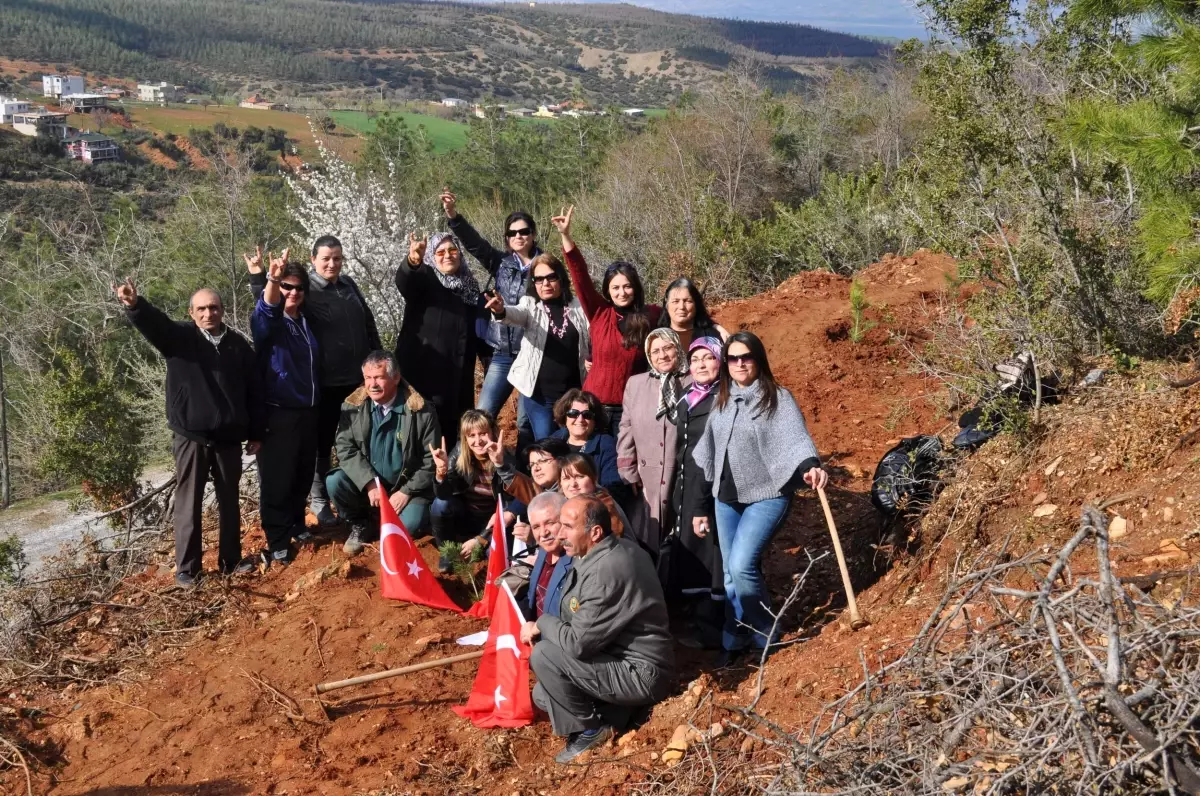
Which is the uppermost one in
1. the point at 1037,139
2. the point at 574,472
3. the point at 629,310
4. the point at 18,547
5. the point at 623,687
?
the point at 1037,139

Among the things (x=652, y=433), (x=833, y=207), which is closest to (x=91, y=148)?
(x=833, y=207)

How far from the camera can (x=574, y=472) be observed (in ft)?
16.5

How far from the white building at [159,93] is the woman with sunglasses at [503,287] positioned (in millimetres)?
91473

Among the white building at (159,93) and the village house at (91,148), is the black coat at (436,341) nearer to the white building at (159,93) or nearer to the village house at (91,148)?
the village house at (91,148)

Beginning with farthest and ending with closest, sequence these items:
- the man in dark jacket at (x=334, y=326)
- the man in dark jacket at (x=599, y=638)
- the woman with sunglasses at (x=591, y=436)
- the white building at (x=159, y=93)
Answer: the white building at (x=159, y=93) → the man in dark jacket at (x=334, y=326) → the woman with sunglasses at (x=591, y=436) → the man in dark jacket at (x=599, y=638)

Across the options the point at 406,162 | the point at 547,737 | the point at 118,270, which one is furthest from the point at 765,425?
the point at 406,162

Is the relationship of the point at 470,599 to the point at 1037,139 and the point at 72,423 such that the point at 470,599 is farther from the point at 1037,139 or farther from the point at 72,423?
the point at 72,423

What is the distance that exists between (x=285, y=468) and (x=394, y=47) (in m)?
129

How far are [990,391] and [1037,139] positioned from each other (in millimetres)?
2562

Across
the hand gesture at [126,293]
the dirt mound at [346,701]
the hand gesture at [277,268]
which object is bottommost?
the dirt mound at [346,701]

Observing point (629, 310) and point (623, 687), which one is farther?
point (629, 310)

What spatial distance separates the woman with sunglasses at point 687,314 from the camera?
18.0 ft

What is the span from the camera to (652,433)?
5430mm

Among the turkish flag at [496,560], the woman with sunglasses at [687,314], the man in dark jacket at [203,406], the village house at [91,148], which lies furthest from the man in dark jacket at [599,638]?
the village house at [91,148]
